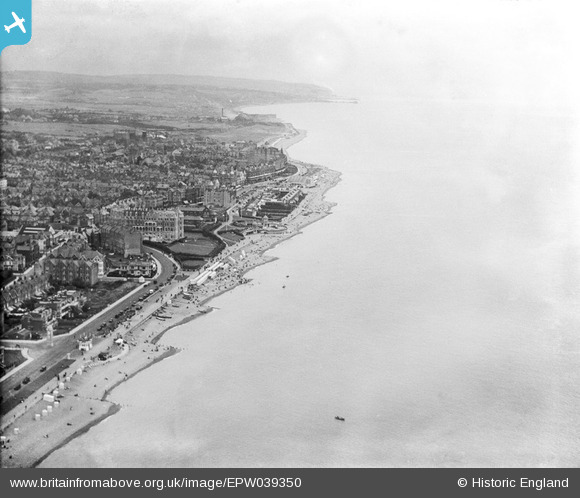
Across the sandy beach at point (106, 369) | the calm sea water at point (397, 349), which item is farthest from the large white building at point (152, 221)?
the calm sea water at point (397, 349)

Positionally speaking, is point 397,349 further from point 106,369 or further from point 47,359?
point 47,359

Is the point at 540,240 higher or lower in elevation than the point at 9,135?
lower

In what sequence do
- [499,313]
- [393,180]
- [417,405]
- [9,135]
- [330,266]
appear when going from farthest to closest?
[393,180]
[330,266]
[9,135]
[499,313]
[417,405]

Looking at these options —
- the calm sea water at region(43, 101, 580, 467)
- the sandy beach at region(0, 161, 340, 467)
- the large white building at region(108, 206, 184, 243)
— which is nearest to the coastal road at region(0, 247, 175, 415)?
the sandy beach at region(0, 161, 340, 467)

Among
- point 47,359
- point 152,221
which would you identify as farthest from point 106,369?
point 152,221

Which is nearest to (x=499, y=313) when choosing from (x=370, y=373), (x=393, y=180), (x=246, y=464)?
(x=370, y=373)

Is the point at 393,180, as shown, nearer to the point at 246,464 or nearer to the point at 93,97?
the point at 93,97

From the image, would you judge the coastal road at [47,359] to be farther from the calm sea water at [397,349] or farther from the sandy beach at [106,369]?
the calm sea water at [397,349]
